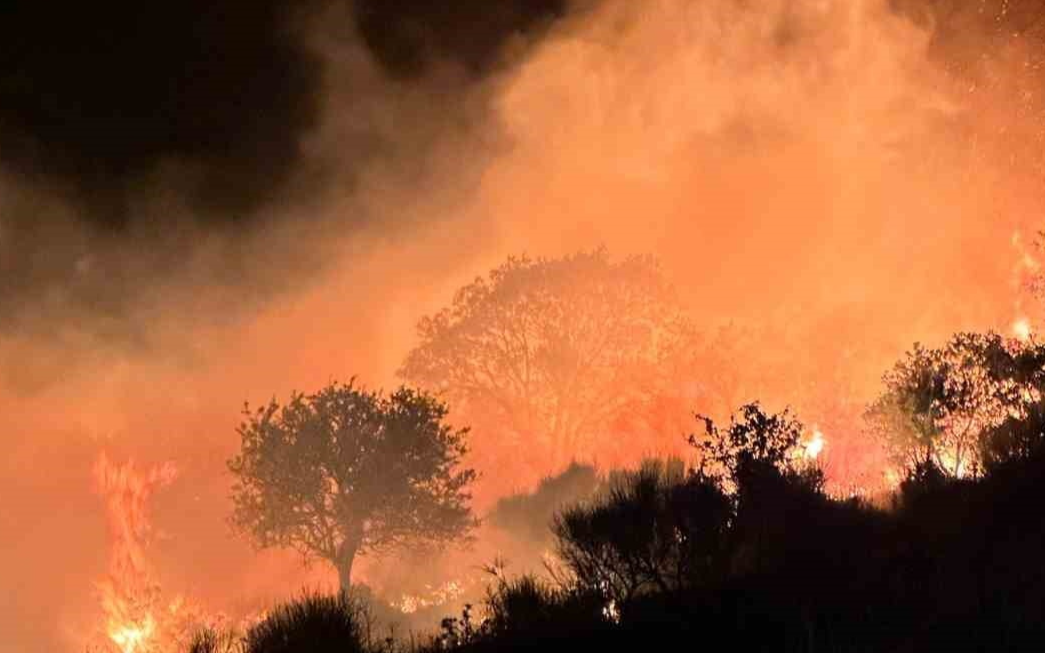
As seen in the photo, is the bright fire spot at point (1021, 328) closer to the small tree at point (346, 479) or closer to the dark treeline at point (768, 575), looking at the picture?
the small tree at point (346, 479)

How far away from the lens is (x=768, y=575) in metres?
12.4

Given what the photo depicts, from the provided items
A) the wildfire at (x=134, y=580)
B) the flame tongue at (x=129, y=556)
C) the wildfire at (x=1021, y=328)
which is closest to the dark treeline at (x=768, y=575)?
the wildfire at (x=134, y=580)

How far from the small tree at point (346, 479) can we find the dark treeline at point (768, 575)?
23.9 m

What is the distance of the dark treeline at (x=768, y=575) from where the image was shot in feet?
28.9

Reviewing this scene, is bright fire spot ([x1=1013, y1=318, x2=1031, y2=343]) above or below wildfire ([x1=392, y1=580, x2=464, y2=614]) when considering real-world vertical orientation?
above

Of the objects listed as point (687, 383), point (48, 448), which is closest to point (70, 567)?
point (48, 448)

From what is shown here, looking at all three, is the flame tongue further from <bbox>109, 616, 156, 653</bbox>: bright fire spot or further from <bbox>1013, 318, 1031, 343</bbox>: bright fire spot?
<bbox>1013, 318, 1031, 343</bbox>: bright fire spot

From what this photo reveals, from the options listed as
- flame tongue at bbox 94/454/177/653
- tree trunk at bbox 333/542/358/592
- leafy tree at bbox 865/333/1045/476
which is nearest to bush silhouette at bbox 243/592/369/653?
leafy tree at bbox 865/333/1045/476

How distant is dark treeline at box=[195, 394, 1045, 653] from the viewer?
880 cm

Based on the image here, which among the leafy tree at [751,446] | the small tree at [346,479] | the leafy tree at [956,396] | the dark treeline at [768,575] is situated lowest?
the dark treeline at [768,575]

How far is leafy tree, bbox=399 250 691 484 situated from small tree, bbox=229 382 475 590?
1660 cm

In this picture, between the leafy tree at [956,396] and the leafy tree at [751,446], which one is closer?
the leafy tree at [751,446]

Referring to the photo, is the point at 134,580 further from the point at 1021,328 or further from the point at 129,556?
the point at 1021,328

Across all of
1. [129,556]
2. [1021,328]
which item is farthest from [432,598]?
[1021,328]
